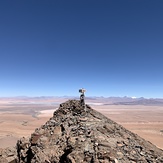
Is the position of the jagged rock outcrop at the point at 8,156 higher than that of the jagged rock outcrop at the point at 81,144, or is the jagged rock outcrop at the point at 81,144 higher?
the jagged rock outcrop at the point at 81,144

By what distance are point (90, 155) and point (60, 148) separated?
7.19 feet

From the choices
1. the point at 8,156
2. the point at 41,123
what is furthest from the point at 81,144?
the point at 41,123

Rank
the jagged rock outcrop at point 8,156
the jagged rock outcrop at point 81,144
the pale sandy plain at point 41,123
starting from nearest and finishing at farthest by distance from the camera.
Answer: the jagged rock outcrop at point 81,144 → the jagged rock outcrop at point 8,156 → the pale sandy plain at point 41,123

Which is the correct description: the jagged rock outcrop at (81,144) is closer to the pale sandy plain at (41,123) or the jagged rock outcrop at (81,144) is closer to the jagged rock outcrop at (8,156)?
the jagged rock outcrop at (8,156)

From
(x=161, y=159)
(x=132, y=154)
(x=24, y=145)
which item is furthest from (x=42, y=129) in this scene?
(x=161, y=159)

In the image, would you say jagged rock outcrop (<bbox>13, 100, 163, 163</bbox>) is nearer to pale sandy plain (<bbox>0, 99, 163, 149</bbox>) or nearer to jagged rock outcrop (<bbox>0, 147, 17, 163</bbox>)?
jagged rock outcrop (<bbox>0, 147, 17, 163</bbox>)

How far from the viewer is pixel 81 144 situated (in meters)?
8.60

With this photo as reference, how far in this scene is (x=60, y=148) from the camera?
371 inches

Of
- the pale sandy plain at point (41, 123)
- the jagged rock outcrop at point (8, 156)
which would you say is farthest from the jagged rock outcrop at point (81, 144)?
the pale sandy plain at point (41, 123)

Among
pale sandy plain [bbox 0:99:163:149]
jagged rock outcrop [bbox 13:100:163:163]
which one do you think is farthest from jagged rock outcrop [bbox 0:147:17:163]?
pale sandy plain [bbox 0:99:163:149]

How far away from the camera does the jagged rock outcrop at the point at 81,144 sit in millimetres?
7771

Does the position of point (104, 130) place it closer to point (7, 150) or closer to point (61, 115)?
point (61, 115)

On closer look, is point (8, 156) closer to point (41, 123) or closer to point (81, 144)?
point (81, 144)

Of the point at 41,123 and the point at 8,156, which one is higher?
the point at 8,156
